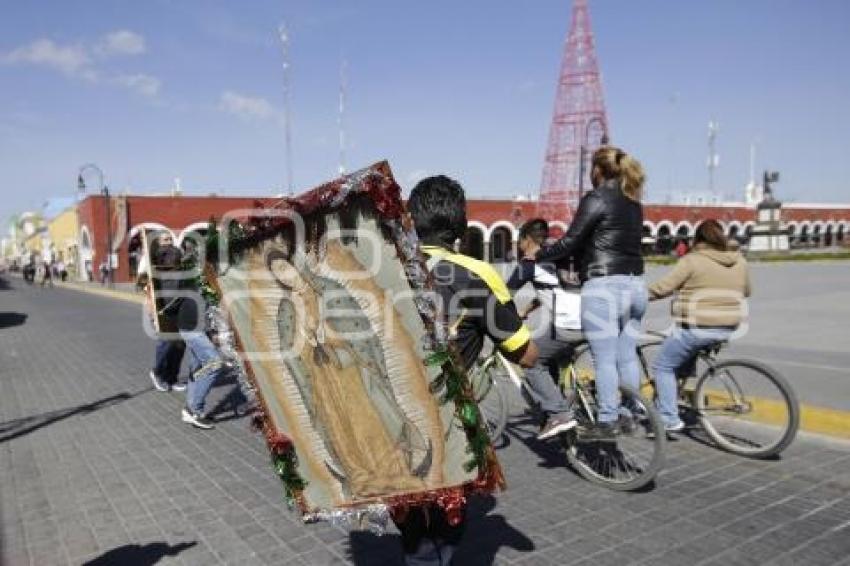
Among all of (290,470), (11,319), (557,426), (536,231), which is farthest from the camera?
(11,319)

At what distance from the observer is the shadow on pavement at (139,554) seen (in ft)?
11.7

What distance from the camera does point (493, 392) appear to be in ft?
17.6

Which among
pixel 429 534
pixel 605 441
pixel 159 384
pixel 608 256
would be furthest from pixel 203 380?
pixel 429 534

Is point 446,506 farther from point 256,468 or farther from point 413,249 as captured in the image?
point 256,468

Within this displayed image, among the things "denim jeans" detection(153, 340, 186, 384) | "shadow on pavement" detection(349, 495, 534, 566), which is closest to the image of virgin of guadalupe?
"shadow on pavement" detection(349, 495, 534, 566)

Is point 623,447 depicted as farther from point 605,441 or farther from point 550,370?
point 550,370

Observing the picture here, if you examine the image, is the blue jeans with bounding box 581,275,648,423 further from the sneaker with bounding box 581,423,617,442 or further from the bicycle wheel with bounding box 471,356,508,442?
the bicycle wheel with bounding box 471,356,508,442

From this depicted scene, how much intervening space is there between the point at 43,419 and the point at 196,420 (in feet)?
5.88

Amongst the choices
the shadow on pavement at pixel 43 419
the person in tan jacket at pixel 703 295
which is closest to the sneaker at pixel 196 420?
the shadow on pavement at pixel 43 419

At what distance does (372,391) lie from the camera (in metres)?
2.28

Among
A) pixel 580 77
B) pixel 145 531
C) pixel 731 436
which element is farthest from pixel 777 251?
pixel 145 531

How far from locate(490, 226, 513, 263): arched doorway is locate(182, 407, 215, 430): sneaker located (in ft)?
159

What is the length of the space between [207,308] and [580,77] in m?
39.7

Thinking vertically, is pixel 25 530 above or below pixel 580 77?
below
